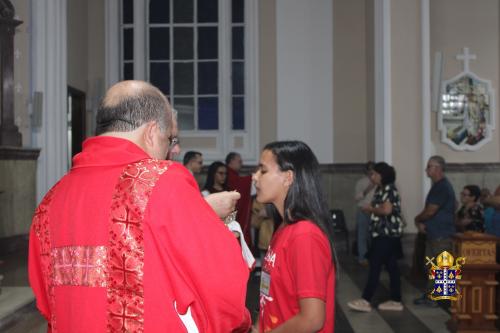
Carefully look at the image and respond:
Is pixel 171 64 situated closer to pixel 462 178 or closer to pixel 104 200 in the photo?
pixel 462 178

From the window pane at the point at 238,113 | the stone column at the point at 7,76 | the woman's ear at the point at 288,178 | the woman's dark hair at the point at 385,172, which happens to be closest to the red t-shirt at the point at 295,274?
the woman's ear at the point at 288,178

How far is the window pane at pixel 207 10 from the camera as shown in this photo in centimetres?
1254

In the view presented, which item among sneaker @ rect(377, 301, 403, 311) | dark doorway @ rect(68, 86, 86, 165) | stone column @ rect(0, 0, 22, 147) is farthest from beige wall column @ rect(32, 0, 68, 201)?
sneaker @ rect(377, 301, 403, 311)

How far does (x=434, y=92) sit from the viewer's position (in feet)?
28.7

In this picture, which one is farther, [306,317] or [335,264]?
[335,264]

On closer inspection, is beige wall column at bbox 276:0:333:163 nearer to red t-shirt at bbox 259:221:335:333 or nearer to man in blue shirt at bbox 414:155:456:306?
man in blue shirt at bbox 414:155:456:306

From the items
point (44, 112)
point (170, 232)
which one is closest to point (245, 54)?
point (44, 112)

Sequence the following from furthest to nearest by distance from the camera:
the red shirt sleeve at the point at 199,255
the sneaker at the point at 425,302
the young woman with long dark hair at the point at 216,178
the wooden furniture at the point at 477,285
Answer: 1. the young woman with long dark hair at the point at 216,178
2. the sneaker at the point at 425,302
3. the wooden furniture at the point at 477,285
4. the red shirt sleeve at the point at 199,255

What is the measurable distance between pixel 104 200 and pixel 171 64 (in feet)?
36.9

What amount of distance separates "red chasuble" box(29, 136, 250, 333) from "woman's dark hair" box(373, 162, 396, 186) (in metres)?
4.73

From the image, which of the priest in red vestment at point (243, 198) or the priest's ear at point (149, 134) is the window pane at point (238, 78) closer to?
the priest in red vestment at point (243, 198)

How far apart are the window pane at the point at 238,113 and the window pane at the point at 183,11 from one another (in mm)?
1803

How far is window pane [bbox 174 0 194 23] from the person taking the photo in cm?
1258

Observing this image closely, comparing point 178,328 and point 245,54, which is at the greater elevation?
point 245,54
